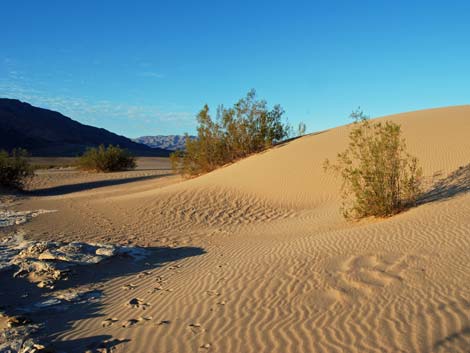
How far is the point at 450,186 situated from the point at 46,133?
298ft

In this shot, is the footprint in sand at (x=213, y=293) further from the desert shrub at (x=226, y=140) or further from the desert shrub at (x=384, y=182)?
the desert shrub at (x=226, y=140)

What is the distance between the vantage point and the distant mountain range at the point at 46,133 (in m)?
73.6

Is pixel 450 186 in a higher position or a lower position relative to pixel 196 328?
higher

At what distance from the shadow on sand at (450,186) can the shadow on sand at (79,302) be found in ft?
19.1

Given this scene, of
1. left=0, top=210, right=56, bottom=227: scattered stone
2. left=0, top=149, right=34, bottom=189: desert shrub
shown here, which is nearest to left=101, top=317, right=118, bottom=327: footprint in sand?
left=0, top=210, right=56, bottom=227: scattered stone

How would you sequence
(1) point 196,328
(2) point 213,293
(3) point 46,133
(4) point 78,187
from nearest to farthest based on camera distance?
(1) point 196,328, (2) point 213,293, (4) point 78,187, (3) point 46,133

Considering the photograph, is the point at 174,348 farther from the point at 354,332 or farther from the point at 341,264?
the point at 341,264

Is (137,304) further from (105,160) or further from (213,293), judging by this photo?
(105,160)

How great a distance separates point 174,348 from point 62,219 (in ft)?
31.3

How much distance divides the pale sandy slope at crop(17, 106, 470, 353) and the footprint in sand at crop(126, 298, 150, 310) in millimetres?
97

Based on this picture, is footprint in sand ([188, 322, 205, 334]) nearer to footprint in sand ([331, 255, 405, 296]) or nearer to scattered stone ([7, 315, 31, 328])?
footprint in sand ([331, 255, 405, 296])

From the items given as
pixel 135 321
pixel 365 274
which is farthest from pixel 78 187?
pixel 365 274

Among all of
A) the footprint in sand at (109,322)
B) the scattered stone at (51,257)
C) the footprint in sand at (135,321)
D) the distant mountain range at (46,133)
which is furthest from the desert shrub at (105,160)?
the distant mountain range at (46,133)

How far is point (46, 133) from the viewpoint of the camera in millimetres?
87562
